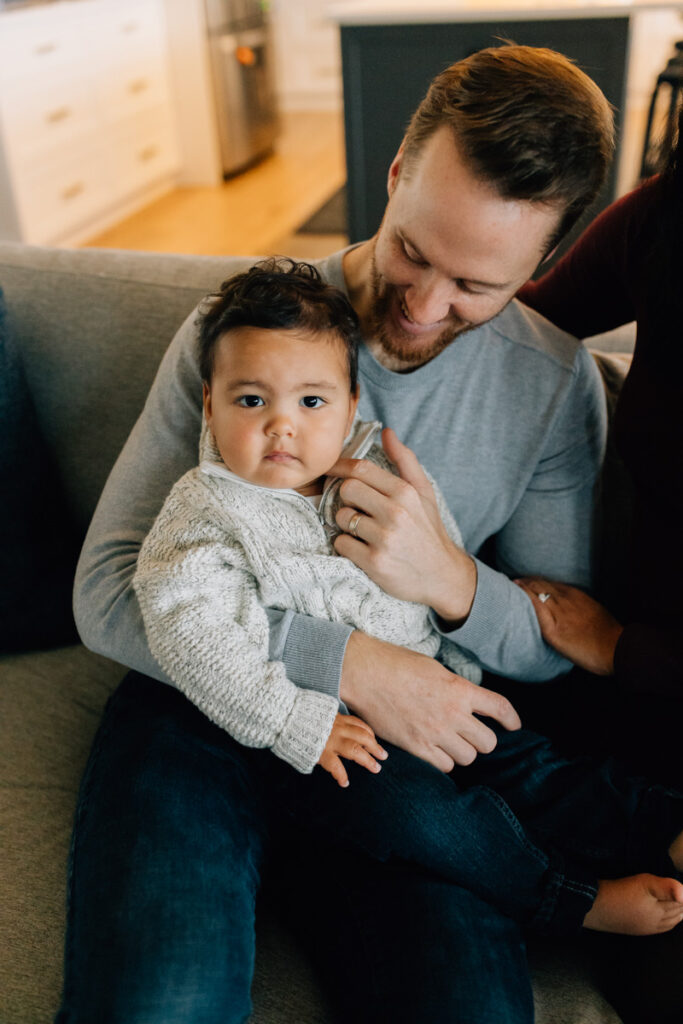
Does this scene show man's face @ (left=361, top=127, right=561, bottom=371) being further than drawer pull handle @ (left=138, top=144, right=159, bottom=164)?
No

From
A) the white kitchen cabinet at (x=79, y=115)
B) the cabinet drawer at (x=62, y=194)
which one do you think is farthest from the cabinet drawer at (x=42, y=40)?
the cabinet drawer at (x=62, y=194)

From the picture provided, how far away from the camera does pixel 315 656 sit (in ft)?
3.43

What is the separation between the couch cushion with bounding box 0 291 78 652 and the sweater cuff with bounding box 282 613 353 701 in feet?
1.79

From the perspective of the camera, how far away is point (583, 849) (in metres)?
1.05

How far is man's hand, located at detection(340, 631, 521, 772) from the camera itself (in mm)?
1049

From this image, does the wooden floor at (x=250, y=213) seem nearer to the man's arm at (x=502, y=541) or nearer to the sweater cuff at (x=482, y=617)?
the man's arm at (x=502, y=541)

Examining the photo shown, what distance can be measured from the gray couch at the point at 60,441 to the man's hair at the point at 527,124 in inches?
20.4

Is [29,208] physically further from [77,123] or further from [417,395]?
[417,395]

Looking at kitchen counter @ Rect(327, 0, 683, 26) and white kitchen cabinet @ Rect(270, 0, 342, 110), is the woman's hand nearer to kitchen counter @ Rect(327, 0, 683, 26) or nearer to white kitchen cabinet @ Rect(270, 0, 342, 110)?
kitchen counter @ Rect(327, 0, 683, 26)

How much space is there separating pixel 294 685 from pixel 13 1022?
0.48 metres

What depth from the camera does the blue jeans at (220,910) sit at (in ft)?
2.79

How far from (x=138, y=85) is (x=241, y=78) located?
868 millimetres

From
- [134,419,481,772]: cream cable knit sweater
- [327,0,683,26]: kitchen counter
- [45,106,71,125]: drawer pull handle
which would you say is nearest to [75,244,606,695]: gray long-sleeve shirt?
[134,419,481,772]: cream cable knit sweater

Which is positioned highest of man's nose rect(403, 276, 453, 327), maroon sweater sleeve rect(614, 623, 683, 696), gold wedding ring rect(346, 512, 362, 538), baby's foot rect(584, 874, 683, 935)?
man's nose rect(403, 276, 453, 327)
